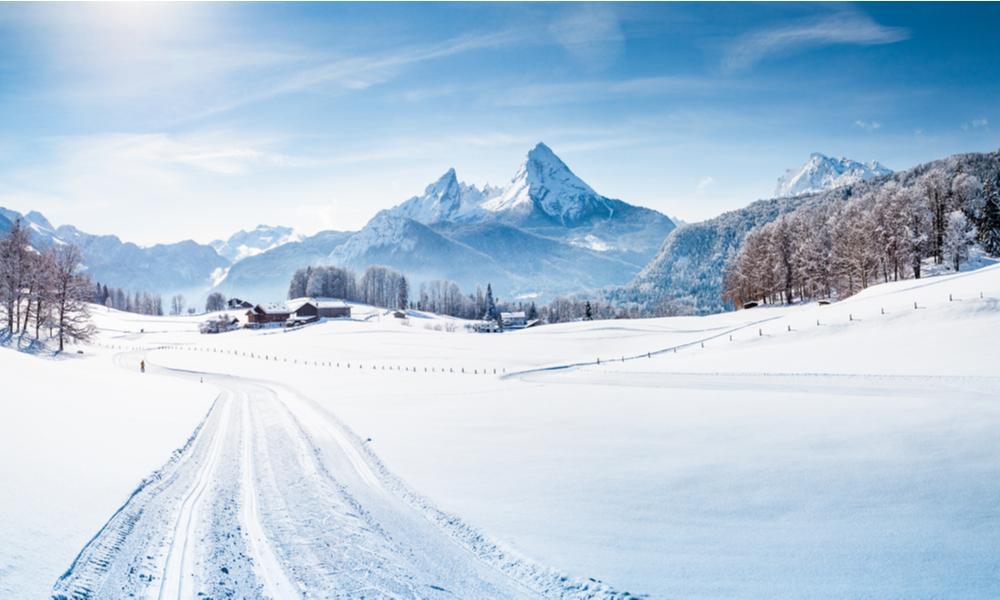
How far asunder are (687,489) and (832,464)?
14.5 ft

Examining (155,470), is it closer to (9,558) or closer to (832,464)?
(9,558)

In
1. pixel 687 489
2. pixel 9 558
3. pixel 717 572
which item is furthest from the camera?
pixel 687 489

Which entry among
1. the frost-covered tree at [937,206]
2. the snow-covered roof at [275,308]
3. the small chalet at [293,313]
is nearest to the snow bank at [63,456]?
the frost-covered tree at [937,206]

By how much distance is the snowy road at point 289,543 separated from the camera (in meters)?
8.83

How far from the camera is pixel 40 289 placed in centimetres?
5547

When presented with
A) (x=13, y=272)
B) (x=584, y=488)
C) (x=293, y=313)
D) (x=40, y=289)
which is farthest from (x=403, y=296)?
(x=584, y=488)

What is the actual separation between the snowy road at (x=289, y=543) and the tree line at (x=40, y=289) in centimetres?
5556

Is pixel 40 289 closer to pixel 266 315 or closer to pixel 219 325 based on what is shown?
pixel 219 325

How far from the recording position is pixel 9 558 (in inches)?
311

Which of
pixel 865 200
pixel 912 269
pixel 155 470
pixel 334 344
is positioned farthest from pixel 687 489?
pixel 865 200

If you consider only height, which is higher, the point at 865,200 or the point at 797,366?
the point at 865,200

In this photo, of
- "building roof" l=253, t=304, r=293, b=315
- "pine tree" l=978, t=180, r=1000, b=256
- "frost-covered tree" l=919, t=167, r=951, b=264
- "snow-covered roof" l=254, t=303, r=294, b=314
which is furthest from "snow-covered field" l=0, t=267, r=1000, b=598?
"snow-covered roof" l=254, t=303, r=294, b=314

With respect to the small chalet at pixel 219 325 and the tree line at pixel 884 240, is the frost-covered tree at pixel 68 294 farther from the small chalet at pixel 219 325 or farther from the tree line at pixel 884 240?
the tree line at pixel 884 240

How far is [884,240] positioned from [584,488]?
80401 mm
